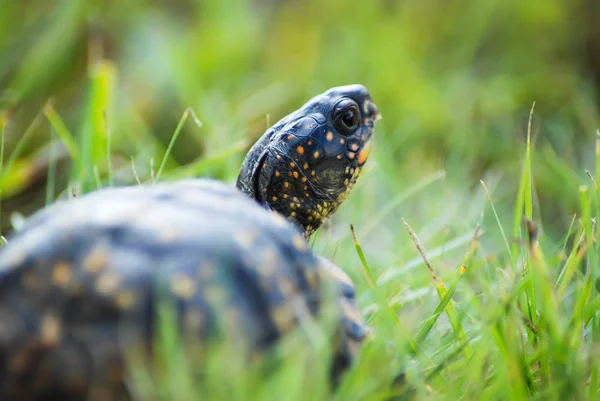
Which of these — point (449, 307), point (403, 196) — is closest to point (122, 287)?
point (449, 307)

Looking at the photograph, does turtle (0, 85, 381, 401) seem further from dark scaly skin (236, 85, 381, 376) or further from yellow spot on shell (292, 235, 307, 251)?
dark scaly skin (236, 85, 381, 376)

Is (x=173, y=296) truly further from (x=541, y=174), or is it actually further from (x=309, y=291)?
(x=541, y=174)

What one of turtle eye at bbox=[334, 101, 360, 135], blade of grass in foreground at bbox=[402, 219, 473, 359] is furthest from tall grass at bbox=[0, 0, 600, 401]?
turtle eye at bbox=[334, 101, 360, 135]

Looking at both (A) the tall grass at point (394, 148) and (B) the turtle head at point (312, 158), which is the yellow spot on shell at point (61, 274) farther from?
(B) the turtle head at point (312, 158)

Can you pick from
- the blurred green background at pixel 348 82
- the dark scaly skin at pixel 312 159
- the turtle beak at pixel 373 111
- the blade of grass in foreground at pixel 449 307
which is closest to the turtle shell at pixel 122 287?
the blade of grass in foreground at pixel 449 307

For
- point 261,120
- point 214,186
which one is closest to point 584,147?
point 261,120

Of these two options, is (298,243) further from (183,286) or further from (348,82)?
(348,82)

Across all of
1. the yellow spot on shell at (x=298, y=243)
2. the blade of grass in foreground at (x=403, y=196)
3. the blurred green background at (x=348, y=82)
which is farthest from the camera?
the blurred green background at (x=348, y=82)
